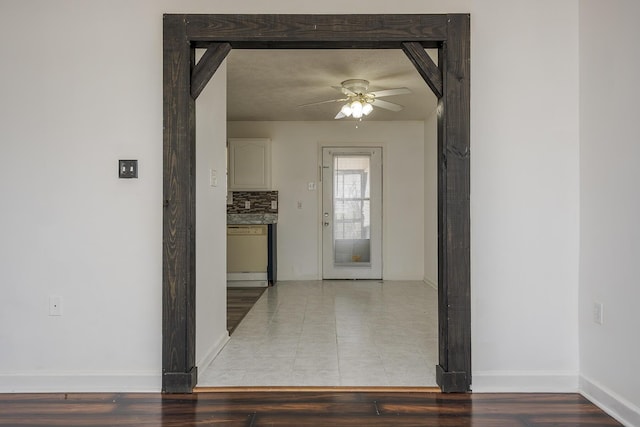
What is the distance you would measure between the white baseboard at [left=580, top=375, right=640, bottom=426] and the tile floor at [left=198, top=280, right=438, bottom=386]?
825mm

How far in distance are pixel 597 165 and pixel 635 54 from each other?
0.56m

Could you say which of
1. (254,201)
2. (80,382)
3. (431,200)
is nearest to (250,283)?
(254,201)

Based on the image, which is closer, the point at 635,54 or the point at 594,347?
the point at 635,54

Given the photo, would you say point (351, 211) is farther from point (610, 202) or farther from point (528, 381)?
point (610, 202)

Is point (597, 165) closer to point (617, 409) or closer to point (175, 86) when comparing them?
point (617, 409)

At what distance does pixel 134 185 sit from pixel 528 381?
2.53 meters

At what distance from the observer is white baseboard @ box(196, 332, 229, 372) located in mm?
2740

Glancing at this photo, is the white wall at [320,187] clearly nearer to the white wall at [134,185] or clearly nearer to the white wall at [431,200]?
the white wall at [431,200]

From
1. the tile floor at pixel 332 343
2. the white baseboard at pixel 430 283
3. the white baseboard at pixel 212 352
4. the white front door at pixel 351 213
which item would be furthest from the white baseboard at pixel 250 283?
the white baseboard at pixel 212 352

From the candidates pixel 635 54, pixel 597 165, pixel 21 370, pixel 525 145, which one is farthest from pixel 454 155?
pixel 21 370

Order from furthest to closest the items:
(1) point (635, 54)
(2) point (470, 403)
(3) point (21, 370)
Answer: (3) point (21, 370)
(2) point (470, 403)
(1) point (635, 54)

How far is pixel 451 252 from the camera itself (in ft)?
7.86

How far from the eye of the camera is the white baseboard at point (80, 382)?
2438 millimetres

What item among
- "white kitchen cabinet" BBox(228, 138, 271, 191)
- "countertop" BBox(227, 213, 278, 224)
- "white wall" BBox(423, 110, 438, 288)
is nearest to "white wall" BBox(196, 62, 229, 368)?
"countertop" BBox(227, 213, 278, 224)
